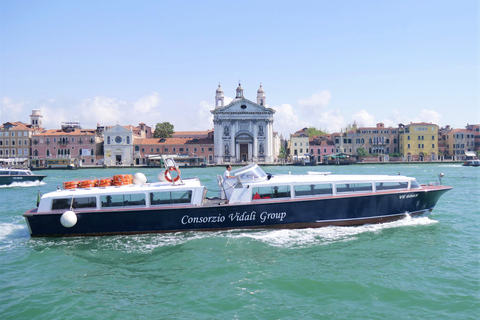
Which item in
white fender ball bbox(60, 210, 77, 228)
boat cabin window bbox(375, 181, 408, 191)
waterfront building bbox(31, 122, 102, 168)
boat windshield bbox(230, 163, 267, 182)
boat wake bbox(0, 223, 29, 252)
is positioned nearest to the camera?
white fender ball bbox(60, 210, 77, 228)

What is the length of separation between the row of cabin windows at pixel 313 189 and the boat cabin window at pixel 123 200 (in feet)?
11.5

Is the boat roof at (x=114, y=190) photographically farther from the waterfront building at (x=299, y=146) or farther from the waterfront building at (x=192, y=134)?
the waterfront building at (x=192, y=134)

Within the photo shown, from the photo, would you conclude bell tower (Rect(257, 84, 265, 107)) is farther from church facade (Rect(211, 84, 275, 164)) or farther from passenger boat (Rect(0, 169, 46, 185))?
passenger boat (Rect(0, 169, 46, 185))

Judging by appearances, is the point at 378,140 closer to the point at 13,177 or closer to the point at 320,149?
the point at 320,149

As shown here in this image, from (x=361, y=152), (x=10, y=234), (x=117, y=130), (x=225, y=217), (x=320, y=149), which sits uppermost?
(x=117, y=130)

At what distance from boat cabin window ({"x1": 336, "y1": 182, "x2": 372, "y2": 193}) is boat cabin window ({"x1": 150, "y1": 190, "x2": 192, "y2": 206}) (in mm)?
4798

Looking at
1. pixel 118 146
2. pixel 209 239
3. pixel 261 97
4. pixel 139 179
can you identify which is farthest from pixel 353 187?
pixel 261 97

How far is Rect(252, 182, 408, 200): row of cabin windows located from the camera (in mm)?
12219

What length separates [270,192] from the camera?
1225 cm

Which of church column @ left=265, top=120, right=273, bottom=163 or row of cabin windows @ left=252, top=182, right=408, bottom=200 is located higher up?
church column @ left=265, top=120, right=273, bottom=163

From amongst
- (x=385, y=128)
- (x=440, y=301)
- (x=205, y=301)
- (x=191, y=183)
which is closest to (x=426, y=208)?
(x=440, y=301)

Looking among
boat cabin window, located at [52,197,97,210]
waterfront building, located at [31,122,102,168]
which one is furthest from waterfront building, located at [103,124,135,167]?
boat cabin window, located at [52,197,97,210]

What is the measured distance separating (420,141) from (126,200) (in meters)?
82.3

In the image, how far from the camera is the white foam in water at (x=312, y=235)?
11.2 m
